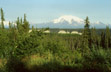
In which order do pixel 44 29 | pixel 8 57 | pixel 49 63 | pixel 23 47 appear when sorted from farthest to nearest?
pixel 44 29, pixel 23 47, pixel 8 57, pixel 49 63

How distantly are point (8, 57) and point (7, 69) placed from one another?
2.20 ft

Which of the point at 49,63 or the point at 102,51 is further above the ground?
the point at 102,51

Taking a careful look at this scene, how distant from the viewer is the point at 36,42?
7.14 m

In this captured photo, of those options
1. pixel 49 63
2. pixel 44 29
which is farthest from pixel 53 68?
pixel 44 29

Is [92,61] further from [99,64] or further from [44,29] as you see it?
[44,29]

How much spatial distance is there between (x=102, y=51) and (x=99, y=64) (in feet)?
1.92

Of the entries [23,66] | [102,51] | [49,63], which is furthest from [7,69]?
[102,51]

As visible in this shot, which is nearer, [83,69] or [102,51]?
[83,69]

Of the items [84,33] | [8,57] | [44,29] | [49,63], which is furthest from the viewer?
[84,33]

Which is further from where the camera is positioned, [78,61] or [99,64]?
[78,61]

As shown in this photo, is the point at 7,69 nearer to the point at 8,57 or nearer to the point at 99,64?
the point at 8,57

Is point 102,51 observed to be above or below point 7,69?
above

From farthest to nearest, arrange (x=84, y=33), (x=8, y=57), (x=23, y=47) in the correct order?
(x=84, y=33) → (x=23, y=47) → (x=8, y=57)

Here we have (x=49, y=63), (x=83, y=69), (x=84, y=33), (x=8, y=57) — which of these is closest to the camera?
(x=83, y=69)
